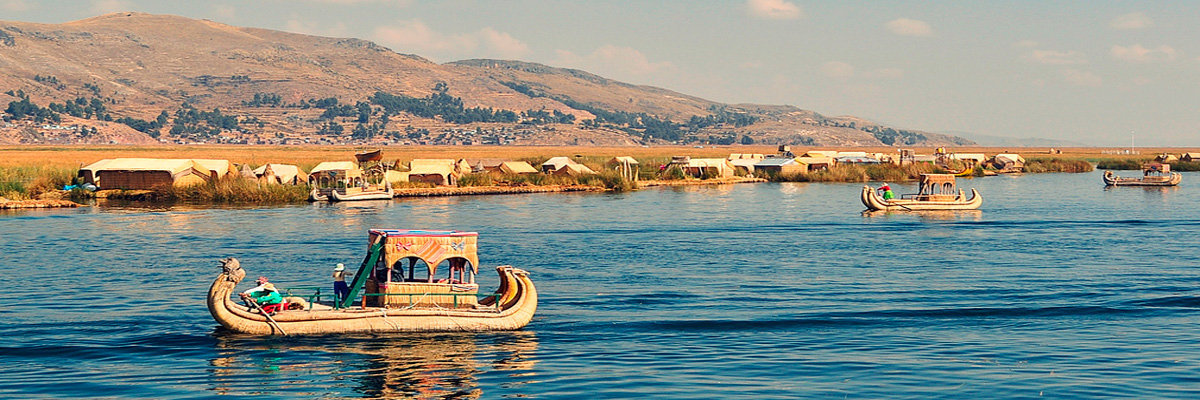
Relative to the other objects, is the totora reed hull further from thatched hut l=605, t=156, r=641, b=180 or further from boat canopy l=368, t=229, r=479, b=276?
thatched hut l=605, t=156, r=641, b=180

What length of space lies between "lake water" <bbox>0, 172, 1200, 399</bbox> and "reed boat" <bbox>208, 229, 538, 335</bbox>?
0.41 metres

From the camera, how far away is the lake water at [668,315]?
22750 millimetres

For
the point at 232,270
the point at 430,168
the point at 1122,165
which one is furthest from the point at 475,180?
the point at 1122,165

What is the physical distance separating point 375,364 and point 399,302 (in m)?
3.58

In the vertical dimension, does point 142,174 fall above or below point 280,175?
above

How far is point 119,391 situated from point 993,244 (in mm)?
37862

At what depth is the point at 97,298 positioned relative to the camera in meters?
32.7

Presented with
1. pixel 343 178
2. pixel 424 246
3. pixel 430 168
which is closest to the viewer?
pixel 424 246

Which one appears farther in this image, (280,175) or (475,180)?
(475,180)

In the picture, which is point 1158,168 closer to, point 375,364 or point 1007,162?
point 1007,162

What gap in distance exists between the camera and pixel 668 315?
30438 mm

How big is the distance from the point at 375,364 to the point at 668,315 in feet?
28.9

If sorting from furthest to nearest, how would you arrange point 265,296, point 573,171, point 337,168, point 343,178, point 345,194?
point 573,171, point 337,168, point 343,178, point 345,194, point 265,296

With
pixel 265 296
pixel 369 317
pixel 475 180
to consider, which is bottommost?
pixel 369 317
